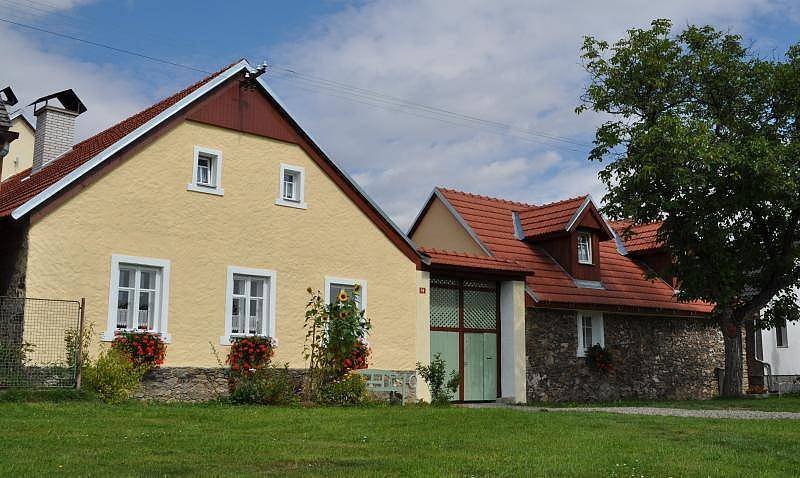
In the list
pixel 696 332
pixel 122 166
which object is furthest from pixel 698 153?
pixel 122 166

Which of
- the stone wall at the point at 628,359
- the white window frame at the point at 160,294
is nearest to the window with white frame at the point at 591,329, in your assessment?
the stone wall at the point at 628,359

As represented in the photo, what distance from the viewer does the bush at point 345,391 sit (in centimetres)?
1691

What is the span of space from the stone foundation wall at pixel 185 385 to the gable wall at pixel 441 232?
7.53 meters

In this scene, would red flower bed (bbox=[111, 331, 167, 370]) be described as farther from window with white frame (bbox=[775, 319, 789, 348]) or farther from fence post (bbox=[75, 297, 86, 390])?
window with white frame (bbox=[775, 319, 789, 348])

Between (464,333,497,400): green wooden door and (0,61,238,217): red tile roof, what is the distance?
920 cm

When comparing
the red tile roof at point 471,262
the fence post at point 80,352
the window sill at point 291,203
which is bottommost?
the fence post at point 80,352

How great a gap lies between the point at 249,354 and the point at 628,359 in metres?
11.9

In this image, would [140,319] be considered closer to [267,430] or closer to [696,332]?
[267,430]

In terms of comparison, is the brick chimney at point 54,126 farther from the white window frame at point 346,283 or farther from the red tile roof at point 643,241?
the red tile roof at point 643,241

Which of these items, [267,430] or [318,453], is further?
[267,430]

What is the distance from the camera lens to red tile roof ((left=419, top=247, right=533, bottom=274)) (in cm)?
2131

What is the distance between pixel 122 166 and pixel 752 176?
48.6 feet

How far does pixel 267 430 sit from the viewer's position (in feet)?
39.1

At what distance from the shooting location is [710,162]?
69.6ft
